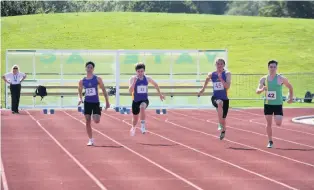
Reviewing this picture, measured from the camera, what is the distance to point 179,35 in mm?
70250

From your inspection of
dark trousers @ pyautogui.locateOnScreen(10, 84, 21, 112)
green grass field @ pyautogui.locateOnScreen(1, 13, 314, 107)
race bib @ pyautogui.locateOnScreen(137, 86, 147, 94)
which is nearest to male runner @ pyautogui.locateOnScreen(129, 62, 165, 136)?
race bib @ pyautogui.locateOnScreen(137, 86, 147, 94)

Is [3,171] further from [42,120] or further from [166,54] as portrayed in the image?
[166,54]

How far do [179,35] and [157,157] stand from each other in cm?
5337

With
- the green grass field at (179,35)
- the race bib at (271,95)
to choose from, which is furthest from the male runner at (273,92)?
the green grass field at (179,35)

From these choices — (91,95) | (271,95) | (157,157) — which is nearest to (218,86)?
(271,95)

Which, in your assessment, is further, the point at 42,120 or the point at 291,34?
the point at 291,34

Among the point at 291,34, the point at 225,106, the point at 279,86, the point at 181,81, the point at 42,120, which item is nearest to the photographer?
the point at 279,86

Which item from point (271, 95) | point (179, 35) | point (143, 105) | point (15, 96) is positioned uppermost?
point (179, 35)

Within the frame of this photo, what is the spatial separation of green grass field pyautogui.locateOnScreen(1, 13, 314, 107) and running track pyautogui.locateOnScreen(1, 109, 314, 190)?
3035 centimetres

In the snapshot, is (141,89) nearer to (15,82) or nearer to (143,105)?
(143,105)

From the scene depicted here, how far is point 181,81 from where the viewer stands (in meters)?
39.0

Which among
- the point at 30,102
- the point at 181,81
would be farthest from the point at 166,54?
the point at 30,102

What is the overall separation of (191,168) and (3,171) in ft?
10.9

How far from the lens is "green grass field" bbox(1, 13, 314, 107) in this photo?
6294cm
